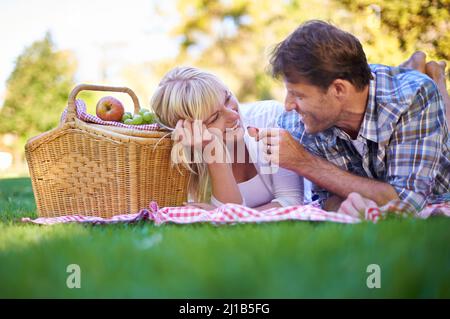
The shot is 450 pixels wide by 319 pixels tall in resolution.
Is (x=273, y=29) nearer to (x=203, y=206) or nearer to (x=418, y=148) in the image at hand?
(x=203, y=206)

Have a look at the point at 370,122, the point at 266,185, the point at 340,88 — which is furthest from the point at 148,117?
the point at 370,122

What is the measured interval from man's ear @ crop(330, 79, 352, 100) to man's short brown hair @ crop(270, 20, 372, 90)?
2 cm

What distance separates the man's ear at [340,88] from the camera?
120 inches

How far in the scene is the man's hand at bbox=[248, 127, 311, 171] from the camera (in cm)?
306

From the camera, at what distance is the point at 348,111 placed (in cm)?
313

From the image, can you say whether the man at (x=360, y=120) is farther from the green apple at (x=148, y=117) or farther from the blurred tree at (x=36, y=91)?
the blurred tree at (x=36, y=91)

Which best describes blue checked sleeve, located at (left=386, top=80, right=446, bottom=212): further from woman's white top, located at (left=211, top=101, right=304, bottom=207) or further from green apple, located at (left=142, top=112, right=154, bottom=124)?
green apple, located at (left=142, top=112, right=154, bottom=124)

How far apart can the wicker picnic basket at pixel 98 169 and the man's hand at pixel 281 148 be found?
630 millimetres

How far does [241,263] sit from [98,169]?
1.99 meters

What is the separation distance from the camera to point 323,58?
119 inches

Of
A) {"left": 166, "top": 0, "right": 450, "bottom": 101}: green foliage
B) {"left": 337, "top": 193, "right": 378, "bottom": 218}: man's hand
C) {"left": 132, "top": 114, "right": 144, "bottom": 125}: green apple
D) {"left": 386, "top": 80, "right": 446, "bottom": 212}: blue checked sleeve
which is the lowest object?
{"left": 337, "top": 193, "right": 378, "bottom": 218}: man's hand

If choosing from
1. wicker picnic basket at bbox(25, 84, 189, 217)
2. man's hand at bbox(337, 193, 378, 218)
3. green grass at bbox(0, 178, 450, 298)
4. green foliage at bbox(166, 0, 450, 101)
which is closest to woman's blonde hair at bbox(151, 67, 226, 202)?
wicker picnic basket at bbox(25, 84, 189, 217)

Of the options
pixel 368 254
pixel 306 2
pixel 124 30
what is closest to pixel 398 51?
pixel 306 2

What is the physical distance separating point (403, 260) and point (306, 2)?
7282 millimetres
